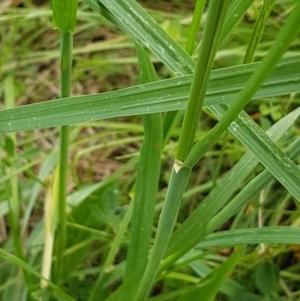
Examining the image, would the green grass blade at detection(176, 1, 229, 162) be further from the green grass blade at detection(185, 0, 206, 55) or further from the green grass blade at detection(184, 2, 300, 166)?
the green grass blade at detection(185, 0, 206, 55)

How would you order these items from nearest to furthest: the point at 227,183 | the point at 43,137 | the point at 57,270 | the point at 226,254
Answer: the point at 227,183, the point at 57,270, the point at 226,254, the point at 43,137

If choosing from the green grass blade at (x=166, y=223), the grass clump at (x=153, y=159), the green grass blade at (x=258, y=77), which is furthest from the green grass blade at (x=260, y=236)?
the green grass blade at (x=258, y=77)

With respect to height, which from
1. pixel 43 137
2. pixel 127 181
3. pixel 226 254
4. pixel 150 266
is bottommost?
pixel 150 266

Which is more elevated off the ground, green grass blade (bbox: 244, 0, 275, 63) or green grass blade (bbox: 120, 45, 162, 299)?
green grass blade (bbox: 120, 45, 162, 299)

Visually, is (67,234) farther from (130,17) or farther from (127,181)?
(130,17)

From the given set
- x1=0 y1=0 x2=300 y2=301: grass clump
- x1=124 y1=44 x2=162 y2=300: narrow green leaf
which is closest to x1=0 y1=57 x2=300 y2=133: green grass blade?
x1=0 y1=0 x2=300 y2=301: grass clump

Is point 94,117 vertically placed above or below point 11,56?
below

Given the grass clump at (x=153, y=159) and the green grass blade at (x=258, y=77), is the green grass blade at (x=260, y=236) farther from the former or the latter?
the green grass blade at (x=258, y=77)

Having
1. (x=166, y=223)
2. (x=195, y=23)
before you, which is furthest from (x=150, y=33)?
(x=166, y=223)

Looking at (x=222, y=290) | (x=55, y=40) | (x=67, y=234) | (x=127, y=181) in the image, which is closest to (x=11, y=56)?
(x=55, y=40)
